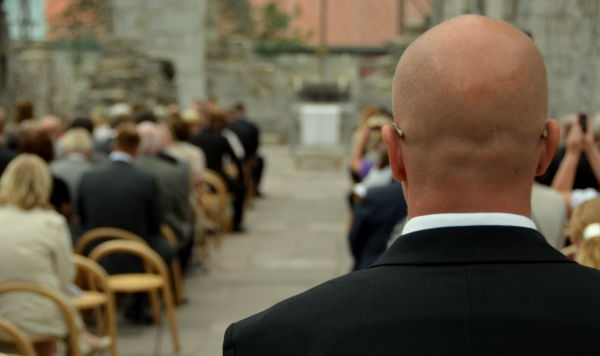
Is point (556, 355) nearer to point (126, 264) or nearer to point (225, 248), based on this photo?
point (126, 264)

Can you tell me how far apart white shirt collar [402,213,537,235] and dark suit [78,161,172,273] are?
17.5 feet

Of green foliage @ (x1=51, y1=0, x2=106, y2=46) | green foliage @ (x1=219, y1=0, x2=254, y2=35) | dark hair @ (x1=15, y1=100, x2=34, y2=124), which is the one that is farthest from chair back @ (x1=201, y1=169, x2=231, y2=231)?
green foliage @ (x1=219, y1=0, x2=254, y2=35)

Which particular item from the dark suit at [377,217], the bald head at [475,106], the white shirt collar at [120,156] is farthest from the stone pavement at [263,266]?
the bald head at [475,106]

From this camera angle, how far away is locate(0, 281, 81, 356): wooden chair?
14.4 ft

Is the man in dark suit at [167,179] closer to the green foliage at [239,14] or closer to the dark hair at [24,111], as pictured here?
the dark hair at [24,111]

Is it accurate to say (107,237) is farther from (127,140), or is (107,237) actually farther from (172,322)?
(172,322)

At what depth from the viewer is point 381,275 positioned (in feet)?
4.78

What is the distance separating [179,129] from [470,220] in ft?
26.4

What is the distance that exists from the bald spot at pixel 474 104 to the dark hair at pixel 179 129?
7.93m

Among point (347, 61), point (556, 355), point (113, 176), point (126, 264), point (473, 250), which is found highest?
point (473, 250)

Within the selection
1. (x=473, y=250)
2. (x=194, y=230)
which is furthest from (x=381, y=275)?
(x=194, y=230)

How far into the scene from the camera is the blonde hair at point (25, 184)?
15.6ft

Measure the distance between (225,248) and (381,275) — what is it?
355 inches

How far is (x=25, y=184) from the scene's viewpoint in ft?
15.7
